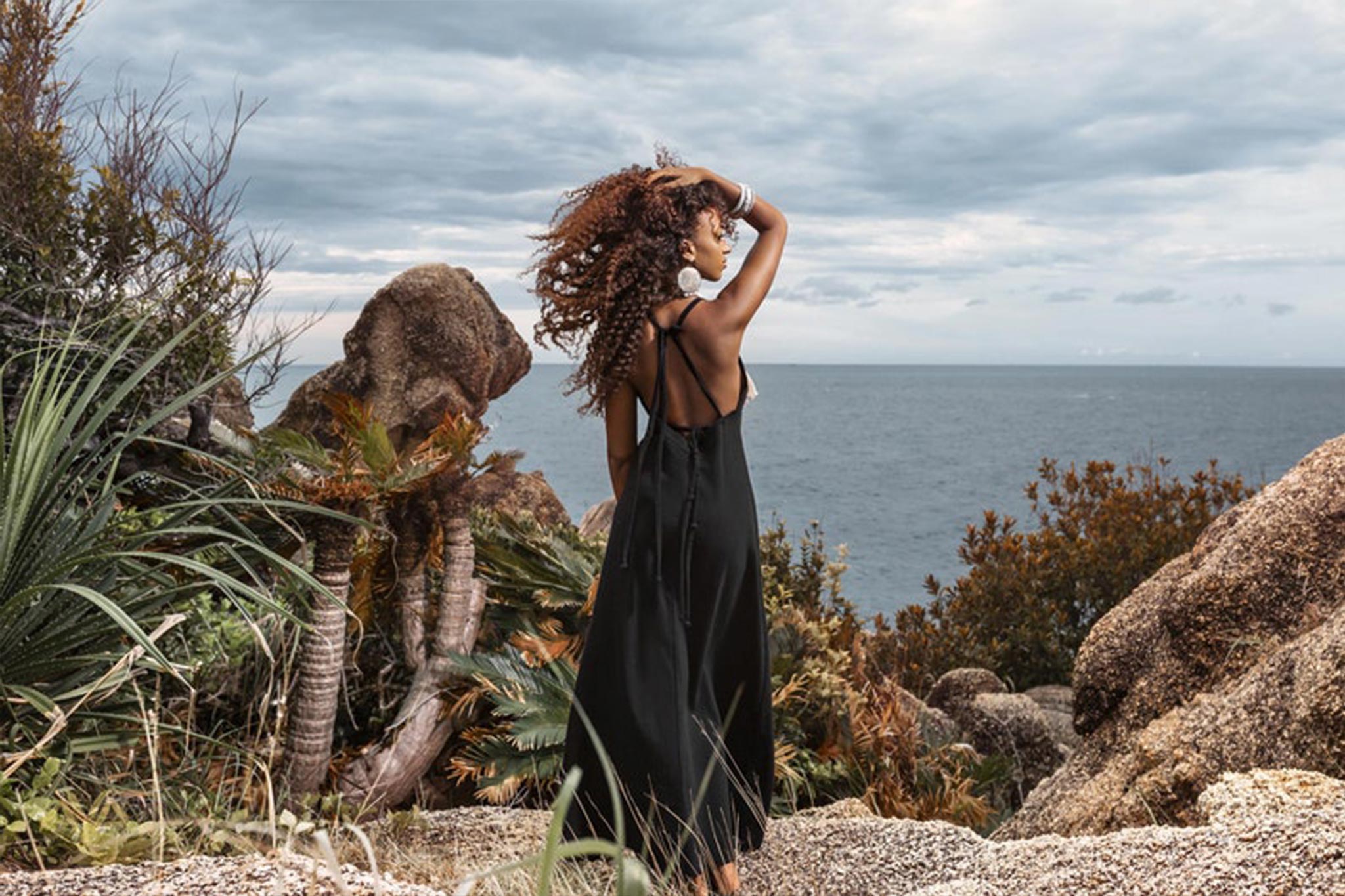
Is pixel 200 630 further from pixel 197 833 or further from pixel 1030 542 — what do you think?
pixel 1030 542

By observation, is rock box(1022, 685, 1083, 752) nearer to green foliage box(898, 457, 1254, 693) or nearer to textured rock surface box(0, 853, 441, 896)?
green foliage box(898, 457, 1254, 693)

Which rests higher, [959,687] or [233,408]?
[233,408]

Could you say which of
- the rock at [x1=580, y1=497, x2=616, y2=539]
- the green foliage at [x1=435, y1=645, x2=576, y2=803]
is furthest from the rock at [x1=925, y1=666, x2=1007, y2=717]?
the green foliage at [x1=435, y1=645, x2=576, y2=803]

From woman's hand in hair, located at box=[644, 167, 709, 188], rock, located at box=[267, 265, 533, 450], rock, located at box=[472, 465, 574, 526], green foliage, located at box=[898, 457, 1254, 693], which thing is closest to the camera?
woman's hand in hair, located at box=[644, 167, 709, 188]

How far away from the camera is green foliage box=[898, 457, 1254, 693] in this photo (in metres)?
10.7

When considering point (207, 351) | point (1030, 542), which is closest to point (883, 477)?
point (1030, 542)

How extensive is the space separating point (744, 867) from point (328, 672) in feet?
6.69

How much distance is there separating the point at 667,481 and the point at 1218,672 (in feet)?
8.12

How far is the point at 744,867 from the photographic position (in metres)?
4.70

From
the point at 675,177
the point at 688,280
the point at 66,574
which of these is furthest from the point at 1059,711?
the point at 66,574

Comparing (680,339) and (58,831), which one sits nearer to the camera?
(58,831)

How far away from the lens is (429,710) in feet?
19.8

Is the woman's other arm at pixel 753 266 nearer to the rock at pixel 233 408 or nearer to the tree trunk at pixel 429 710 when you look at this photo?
the tree trunk at pixel 429 710

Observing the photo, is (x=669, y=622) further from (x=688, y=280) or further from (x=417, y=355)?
(x=417, y=355)
